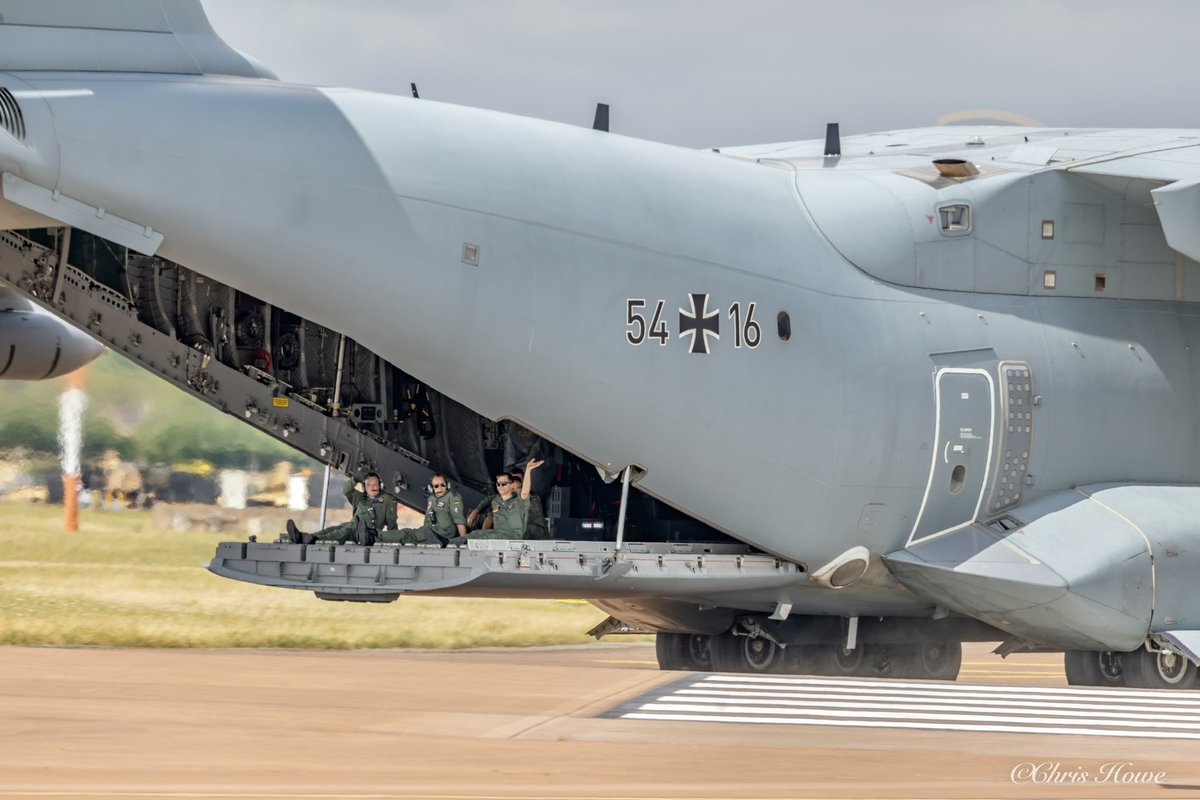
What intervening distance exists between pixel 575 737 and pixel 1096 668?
648cm

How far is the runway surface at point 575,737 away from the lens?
1141 centimetres

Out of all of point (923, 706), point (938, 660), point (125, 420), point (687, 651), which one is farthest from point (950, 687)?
point (125, 420)

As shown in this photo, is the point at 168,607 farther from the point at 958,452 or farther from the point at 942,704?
the point at 942,704

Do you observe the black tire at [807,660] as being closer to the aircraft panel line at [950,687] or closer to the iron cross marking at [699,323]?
the aircraft panel line at [950,687]

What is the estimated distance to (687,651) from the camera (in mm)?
18219

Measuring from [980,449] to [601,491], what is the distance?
3612 mm

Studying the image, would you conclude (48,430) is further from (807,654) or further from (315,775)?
(315,775)

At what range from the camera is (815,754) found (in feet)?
41.2

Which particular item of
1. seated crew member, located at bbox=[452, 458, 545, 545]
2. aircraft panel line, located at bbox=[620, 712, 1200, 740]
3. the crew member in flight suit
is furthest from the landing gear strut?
seated crew member, located at bbox=[452, 458, 545, 545]

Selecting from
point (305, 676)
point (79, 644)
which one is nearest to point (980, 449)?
point (305, 676)

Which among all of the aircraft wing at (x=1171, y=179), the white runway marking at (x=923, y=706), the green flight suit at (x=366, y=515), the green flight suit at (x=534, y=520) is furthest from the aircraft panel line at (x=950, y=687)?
the aircraft wing at (x=1171, y=179)

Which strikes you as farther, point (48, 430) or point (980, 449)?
point (48, 430)

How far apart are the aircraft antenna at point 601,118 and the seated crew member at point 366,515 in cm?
375
